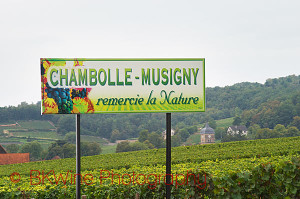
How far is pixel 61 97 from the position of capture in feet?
22.9

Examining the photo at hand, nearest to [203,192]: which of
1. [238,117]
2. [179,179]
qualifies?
[179,179]

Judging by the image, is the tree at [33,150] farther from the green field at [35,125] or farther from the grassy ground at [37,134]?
the green field at [35,125]

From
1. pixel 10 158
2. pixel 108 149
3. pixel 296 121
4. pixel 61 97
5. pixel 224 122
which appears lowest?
pixel 108 149

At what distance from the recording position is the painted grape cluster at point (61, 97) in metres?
6.93

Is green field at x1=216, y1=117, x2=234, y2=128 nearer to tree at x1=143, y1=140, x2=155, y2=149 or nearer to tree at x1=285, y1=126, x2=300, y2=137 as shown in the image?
tree at x1=285, y1=126, x2=300, y2=137

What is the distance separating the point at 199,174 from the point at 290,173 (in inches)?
76.6

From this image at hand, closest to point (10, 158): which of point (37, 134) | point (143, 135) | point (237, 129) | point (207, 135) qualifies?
point (143, 135)

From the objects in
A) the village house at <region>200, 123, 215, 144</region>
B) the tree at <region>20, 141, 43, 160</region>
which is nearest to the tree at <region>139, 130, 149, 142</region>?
the village house at <region>200, 123, 215, 144</region>

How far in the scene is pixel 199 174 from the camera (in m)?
8.48

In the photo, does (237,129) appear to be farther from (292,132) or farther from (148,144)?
(148,144)

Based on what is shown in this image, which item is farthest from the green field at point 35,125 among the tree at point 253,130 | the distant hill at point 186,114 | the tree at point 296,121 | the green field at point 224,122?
the tree at point 296,121

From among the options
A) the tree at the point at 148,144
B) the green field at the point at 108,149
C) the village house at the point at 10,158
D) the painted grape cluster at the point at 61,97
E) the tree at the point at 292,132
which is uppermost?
the painted grape cluster at the point at 61,97

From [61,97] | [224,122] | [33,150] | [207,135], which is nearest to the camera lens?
[61,97]

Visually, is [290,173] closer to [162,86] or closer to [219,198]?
[219,198]
